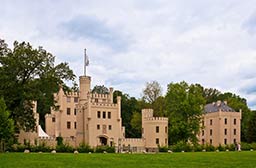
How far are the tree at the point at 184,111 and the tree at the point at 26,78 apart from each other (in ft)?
60.3

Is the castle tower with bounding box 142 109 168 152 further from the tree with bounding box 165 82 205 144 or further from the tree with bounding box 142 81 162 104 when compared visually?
the tree with bounding box 142 81 162 104

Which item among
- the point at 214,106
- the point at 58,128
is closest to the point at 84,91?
the point at 58,128

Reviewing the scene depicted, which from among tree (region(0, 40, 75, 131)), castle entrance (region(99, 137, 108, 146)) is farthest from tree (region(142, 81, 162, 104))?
tree (region(0, 40, 75, 131))

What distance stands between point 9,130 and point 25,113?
5.73 metres

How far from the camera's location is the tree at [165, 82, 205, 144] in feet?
172

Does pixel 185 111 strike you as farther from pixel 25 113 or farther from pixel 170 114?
pixel 25 113

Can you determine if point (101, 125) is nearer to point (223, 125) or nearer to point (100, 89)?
point (223, 125)

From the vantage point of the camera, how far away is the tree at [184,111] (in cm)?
5228

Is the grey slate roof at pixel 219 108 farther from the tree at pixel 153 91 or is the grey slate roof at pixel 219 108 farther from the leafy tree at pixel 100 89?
the leafy tree at pixel 100 89

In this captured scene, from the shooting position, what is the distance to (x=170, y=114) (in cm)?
5512

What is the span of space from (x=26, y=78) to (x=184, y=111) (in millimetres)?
22617

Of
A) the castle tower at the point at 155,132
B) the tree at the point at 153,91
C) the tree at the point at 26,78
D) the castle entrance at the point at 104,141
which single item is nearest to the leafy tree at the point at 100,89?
the tree at the point at 153,91

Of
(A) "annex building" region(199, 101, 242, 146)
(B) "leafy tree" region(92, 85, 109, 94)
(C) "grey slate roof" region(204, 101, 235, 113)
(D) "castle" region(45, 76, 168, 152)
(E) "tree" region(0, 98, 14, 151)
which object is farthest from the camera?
(B) "leafy tree" region(92, 85, 109, 94)

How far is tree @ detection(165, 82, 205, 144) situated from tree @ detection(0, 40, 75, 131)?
18381mm
